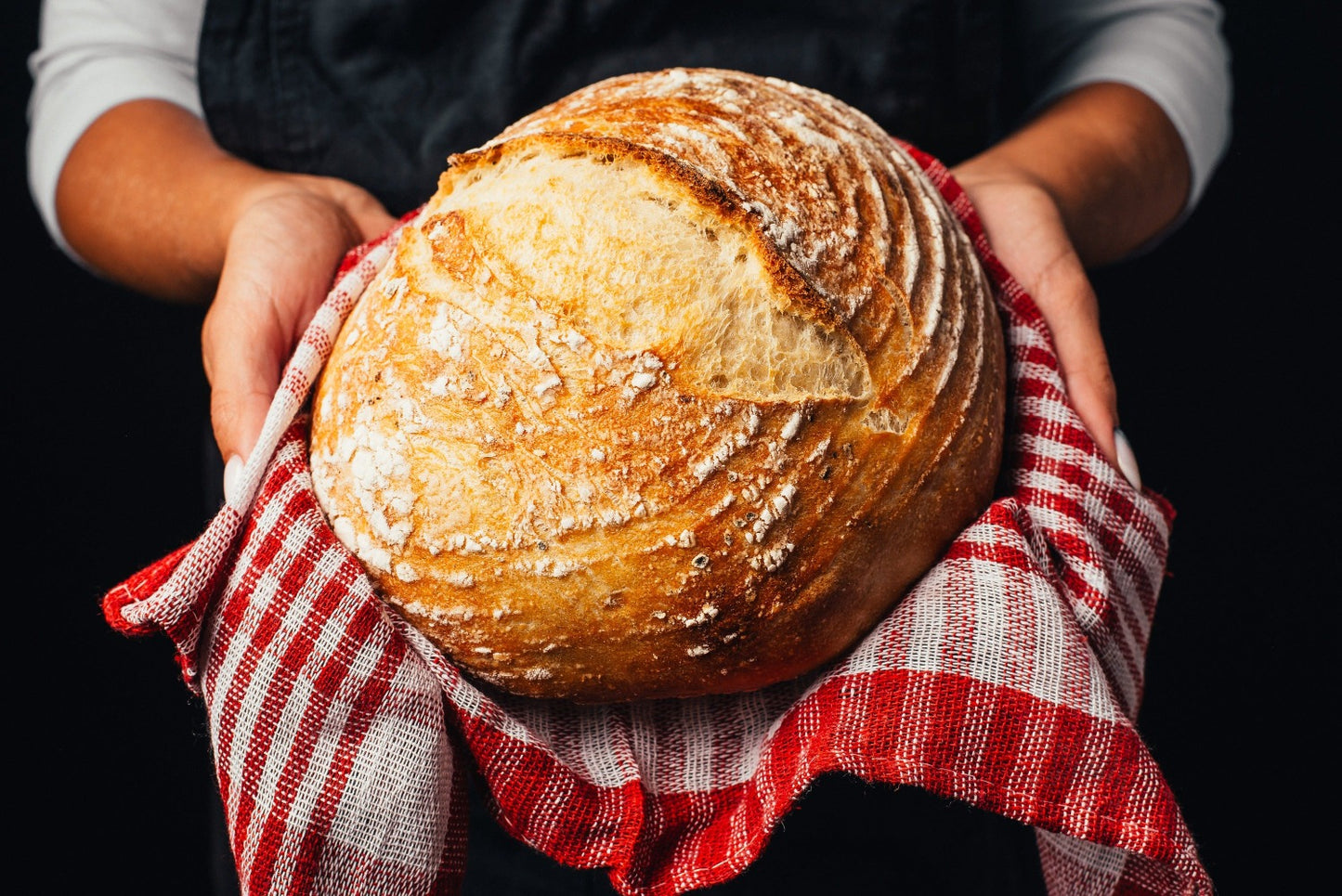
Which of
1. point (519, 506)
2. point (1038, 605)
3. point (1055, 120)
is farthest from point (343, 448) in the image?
point (1055, 120)

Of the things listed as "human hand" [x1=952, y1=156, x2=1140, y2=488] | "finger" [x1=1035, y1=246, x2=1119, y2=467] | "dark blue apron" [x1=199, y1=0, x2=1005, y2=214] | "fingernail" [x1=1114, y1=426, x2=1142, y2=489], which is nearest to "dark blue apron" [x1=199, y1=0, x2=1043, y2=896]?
"dark blue apron" [x1=199, y1=0, x2=1005, y2=214]

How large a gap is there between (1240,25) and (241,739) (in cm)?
173

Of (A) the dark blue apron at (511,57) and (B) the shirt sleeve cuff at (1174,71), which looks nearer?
(A) the dark blue apron at (511,57)

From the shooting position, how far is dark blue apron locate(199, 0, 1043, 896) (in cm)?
107

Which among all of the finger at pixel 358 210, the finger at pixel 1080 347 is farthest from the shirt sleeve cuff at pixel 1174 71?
the finger at pixel 358 210

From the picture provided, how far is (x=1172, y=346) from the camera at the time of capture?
5.58ft

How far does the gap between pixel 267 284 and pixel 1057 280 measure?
739mm

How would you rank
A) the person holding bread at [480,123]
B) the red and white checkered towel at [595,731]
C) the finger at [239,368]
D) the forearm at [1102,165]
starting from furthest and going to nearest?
1. the forearm at [1102,165]
2. the person holding bread at [480,123]
3. the finger at [239,368]
4. the red and white checkered towel at [595,731]

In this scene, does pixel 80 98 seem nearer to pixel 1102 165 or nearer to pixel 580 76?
pixel 580 76

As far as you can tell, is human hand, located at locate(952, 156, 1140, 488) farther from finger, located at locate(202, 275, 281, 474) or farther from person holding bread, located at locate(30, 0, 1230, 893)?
finger, located at locate(202, 275, 281, 474)

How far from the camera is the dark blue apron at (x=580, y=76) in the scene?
1070mm

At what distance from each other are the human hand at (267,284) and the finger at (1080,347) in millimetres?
691

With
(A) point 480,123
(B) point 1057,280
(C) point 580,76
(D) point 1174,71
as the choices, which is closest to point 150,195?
(A) point 480,123

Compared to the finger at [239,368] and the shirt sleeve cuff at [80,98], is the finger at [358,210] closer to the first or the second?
the finger at [239,368]
